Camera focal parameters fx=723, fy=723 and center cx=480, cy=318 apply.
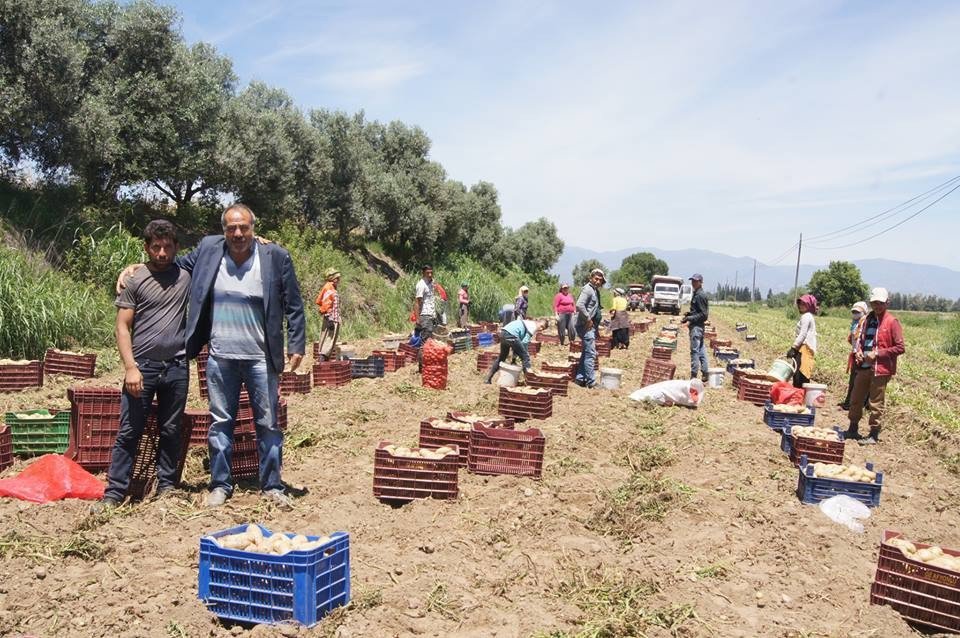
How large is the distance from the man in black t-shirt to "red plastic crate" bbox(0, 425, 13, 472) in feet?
5.20

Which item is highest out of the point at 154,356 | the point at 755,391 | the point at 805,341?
the point at 805,341

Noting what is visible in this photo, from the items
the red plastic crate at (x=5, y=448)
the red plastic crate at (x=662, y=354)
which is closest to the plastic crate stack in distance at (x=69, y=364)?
the red plastic crate at (x=5, y=448)

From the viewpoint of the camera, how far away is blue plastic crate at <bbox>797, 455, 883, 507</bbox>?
664 centimetres

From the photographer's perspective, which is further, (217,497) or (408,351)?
(408,351)

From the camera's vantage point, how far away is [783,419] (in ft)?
33.9

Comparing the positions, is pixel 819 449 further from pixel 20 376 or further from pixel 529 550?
pixel 20 376

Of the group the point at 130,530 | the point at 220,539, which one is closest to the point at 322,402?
the point at 130,530

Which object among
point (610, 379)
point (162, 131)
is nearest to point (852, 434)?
point (610, 379)

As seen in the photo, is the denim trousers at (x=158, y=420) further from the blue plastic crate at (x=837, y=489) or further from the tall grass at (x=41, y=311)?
the tall grass at (x=41, y=311)

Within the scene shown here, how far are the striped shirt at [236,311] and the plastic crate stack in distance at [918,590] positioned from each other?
454 cm

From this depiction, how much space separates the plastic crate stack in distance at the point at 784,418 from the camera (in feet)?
33.4

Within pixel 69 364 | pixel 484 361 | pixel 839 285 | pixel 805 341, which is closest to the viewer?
pixel 69 364

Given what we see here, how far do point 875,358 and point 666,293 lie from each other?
131 feet

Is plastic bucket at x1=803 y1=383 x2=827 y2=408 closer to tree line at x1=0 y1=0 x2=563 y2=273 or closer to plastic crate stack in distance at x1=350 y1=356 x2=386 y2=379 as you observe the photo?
plastic crate stack in distance at x1=350 y1=356 x2=386 y2=379
